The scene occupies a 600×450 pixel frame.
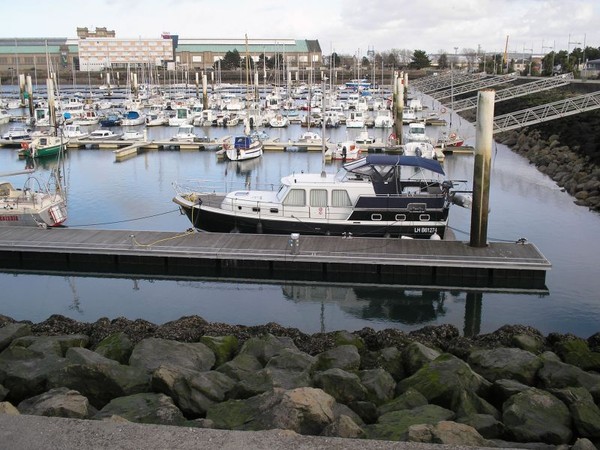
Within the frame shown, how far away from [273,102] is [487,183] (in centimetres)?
6514

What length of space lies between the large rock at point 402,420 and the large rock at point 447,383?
0.54m

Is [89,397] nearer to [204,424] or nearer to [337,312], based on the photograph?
[204,424]

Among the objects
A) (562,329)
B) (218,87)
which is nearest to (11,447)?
(562,329)

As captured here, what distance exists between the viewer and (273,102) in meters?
83.8

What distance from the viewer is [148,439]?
26.0 feet

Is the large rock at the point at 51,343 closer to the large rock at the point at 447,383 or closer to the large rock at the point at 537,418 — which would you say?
the large rock at the point at 447,383

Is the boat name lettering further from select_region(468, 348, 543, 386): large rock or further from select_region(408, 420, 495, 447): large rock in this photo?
select_region(408, 420, 495, 447): large rock

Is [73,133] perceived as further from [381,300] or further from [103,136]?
[381,300]

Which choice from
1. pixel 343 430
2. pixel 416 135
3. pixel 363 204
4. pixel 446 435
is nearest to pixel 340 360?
pixel 343 430

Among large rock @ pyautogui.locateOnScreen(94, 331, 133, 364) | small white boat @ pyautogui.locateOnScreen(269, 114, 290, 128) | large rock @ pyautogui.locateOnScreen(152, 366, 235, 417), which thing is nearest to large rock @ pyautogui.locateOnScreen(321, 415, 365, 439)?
large rock @ pyautogui.locateOnScreen(152, 366, 235, 417)

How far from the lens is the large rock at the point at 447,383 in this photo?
10.7m

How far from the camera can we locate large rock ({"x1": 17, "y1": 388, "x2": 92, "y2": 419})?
31.4 feet

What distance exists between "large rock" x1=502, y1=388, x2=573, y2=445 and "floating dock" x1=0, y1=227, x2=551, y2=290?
9.96 meters

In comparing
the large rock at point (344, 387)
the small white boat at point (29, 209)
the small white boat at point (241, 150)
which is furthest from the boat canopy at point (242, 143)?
the large rock at point (344, 387)
